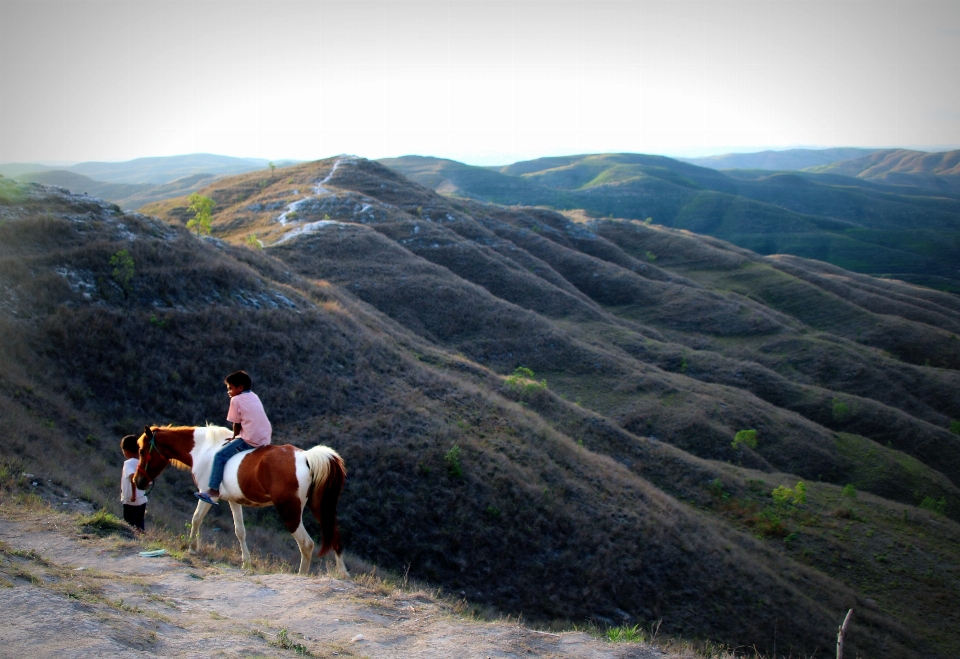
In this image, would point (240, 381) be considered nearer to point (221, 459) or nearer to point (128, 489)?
point (221, 459)

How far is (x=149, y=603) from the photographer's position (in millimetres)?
7480

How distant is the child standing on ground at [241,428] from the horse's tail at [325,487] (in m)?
0.94

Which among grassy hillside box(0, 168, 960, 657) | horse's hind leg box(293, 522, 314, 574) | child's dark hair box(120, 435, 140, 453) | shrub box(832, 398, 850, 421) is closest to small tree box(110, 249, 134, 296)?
grassy hillside box(0, 168, 960, 657)

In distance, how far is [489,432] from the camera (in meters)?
23.1

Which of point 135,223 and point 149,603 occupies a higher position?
point 135,223

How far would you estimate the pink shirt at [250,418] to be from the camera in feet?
31.5

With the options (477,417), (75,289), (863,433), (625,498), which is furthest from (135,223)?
(863,433)

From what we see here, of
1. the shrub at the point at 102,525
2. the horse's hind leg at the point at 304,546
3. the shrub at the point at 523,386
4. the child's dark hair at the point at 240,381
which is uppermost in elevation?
the child's dark hair at the point at 240,381

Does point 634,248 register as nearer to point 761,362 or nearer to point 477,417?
point 761,362

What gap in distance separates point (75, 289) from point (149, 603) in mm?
16906

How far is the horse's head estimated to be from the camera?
10133 mm

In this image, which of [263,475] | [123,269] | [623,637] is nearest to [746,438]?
[623,637]

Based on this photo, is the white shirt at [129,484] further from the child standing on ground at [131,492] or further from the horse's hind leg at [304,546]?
the horse's hind leg at [304,546]

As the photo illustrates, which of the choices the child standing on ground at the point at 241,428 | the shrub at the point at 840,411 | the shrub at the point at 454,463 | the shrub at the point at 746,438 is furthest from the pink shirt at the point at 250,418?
the shrub at the point at 840,411
